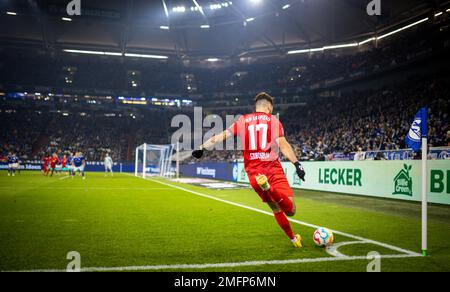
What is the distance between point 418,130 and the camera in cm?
524

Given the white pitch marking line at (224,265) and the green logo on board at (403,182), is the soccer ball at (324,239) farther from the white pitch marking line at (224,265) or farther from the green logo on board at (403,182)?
the green logo on board at (403,182)

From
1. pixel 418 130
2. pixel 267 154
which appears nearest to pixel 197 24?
pixel 267 154

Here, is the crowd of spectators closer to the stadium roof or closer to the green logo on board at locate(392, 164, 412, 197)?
the green logo on board at locate(392, 164, 412, 197)

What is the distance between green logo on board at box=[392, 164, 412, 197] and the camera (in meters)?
12.4

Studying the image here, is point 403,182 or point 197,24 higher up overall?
point 197,24

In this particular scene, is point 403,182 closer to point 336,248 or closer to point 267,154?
point 336,248

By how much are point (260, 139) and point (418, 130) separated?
2.50 meters

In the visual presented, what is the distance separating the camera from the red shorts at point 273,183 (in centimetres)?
516

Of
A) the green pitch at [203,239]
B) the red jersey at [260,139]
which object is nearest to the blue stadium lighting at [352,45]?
the green pitch at [203,239]

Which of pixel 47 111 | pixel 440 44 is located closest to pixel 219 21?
pixel 440 44

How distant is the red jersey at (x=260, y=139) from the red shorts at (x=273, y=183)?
65 mm

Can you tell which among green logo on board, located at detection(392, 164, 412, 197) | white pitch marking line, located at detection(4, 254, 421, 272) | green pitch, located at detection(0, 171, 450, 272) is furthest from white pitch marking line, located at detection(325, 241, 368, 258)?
green logo on board, located at detection(392, 164, 412, 197)

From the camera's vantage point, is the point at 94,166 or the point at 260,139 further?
the point at 94,166
